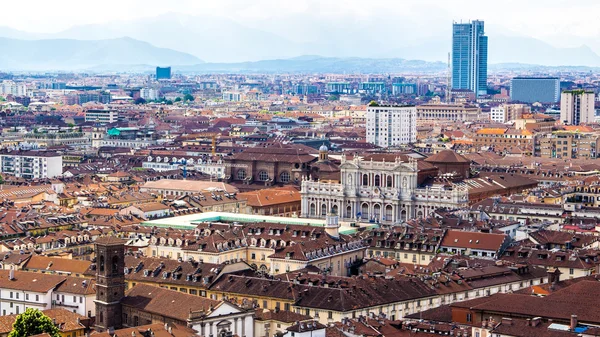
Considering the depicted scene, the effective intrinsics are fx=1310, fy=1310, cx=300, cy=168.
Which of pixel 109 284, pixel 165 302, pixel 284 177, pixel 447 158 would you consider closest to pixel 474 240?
pixel 165 302

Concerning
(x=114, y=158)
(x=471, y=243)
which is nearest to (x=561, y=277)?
(x=471, y=243)

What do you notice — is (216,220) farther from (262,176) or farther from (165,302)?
(262,176)

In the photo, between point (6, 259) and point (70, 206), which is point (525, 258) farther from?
point (70, 206)

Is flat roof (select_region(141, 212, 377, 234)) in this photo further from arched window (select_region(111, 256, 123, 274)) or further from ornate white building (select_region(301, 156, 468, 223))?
arched window (select_region(111, 256, 123, 274))

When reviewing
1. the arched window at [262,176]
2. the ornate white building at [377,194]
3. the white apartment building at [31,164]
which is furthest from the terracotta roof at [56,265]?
the white apartment building at [31,164]

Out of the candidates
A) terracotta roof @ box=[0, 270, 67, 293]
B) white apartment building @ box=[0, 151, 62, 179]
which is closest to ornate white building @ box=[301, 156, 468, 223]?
white apartment building @ box=[0, 151, 62, 179]
